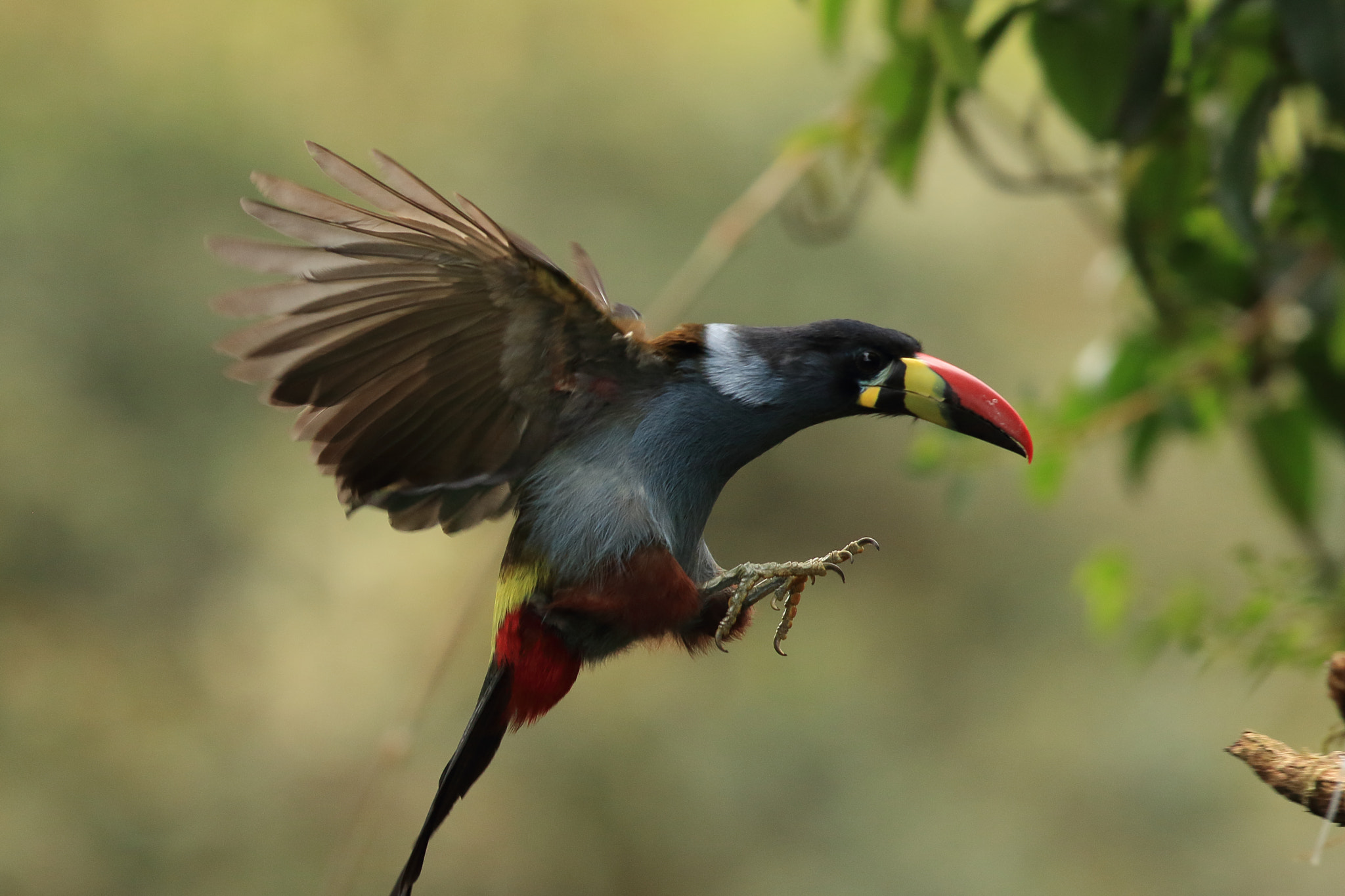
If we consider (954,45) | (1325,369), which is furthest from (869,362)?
(1325,369)

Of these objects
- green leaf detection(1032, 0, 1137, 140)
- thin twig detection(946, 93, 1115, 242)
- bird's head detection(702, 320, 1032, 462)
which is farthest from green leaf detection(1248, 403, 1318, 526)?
bird's head detection(702, 320, 1032, 462)

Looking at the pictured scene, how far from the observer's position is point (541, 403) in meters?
1.50

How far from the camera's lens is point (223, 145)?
4.63 metres

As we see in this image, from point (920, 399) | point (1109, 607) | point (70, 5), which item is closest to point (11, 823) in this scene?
point (70, 5)

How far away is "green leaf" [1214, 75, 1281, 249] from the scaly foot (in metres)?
0.83

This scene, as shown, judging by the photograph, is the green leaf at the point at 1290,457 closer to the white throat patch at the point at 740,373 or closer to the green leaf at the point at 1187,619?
the green leaf at the point at 1187,619

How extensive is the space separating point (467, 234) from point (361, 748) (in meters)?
3.24

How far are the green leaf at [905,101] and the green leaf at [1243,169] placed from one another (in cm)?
42

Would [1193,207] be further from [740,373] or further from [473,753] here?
[473,753]

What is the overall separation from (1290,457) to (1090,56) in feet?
3.22

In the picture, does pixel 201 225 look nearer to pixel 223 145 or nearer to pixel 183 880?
pixel 223 145

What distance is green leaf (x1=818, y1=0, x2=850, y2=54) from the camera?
1.93 m

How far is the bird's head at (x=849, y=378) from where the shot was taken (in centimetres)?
137

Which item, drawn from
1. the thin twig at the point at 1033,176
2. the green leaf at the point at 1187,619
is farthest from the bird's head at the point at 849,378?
the green leaf at the point at 1187,619
